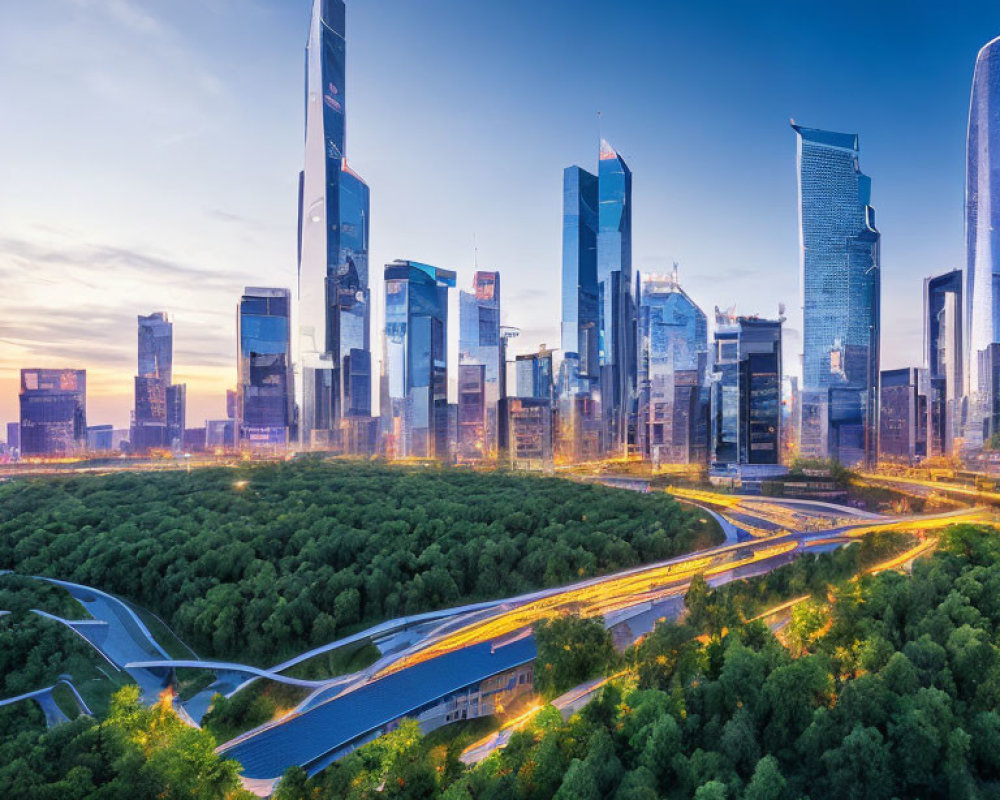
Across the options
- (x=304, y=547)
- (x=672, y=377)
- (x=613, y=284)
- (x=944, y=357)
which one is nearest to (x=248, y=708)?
(x=304, y=547)

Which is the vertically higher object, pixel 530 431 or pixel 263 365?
pixel 263 365

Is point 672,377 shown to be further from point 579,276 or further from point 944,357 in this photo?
point 944,357

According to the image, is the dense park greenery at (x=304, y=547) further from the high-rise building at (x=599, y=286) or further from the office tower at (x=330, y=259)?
the high-rise building at (x=599, y=286)

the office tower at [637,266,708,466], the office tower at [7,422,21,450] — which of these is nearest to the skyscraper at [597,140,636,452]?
the office tower at [637,266,708,466]

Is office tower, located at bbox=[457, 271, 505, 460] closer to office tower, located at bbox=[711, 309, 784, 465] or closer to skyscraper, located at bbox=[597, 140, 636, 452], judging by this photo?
skyscraper, located at bbox=[597, 140, 636, 452]

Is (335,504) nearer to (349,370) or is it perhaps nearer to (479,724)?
(479,724)

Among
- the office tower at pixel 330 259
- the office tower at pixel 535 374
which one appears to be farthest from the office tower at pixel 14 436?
the office tower at pixel 535 374

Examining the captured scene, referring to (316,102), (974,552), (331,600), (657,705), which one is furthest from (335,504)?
(316,102)
